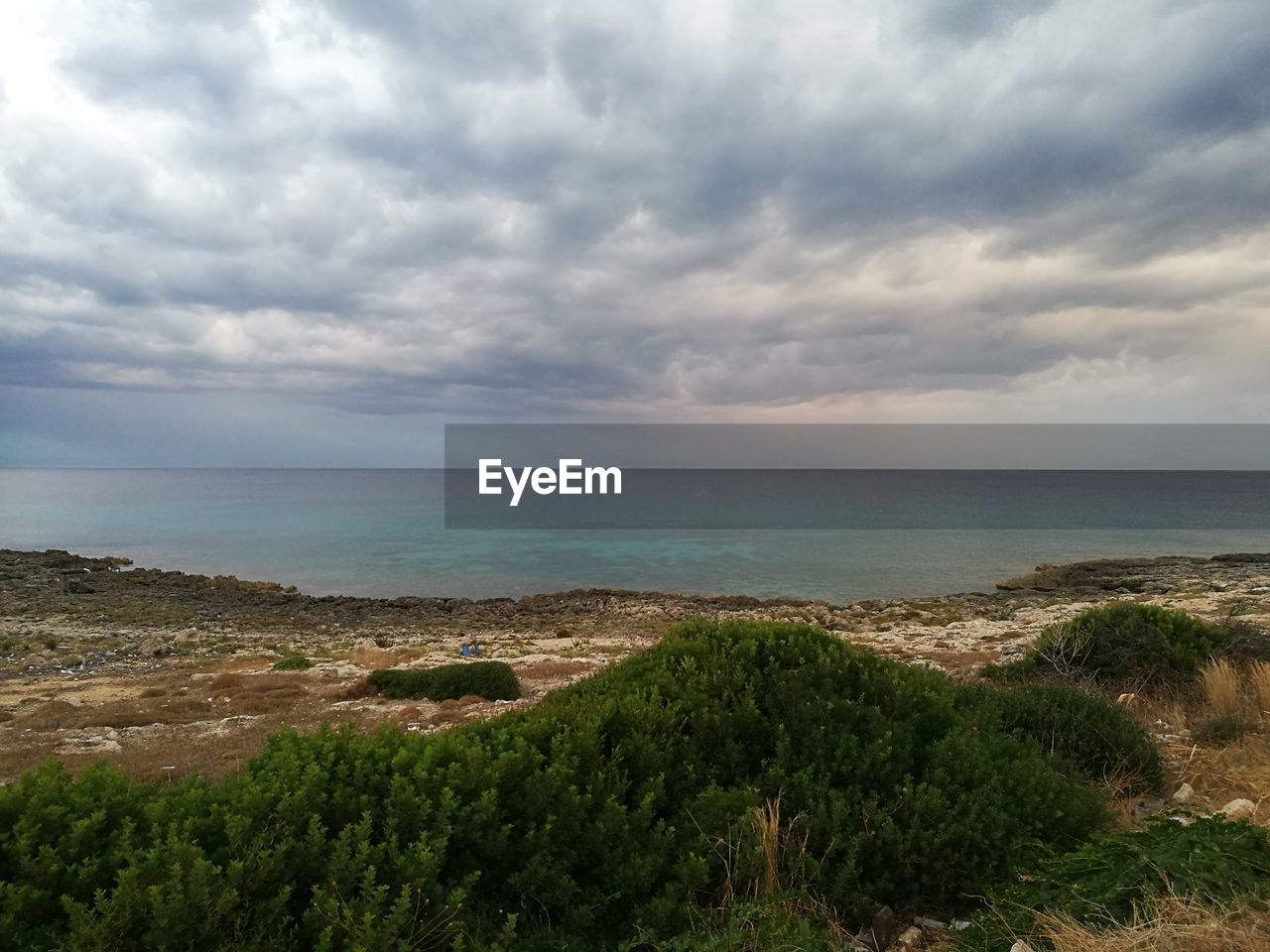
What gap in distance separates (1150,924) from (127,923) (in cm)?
501

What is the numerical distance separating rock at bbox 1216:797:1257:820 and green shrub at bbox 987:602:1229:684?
15.6 ft

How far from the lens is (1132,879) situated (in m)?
3.77

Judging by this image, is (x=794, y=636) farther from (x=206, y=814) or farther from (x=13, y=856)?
(x=13, y=856)

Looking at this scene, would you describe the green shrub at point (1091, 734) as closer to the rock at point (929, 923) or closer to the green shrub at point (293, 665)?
the rock at point (929, 923)

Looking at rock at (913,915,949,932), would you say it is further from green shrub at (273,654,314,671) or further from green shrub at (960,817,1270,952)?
green shrub at (273,654,314,671)

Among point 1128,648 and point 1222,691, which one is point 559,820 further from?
point 1128,648

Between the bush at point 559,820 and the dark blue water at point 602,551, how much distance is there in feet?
123

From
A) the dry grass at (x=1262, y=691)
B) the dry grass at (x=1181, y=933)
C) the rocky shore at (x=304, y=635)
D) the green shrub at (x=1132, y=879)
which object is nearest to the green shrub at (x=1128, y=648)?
the dry grass at (x=1262, y=691)

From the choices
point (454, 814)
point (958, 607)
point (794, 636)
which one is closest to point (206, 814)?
point (454, 814)

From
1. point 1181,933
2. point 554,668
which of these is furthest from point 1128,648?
point 554,668

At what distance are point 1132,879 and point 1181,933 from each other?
0.76 meters

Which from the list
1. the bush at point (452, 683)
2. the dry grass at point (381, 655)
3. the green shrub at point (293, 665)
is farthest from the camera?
the dry grass at point (381, 655)

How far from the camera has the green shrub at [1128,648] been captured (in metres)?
10.1

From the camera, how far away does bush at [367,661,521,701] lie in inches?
591
